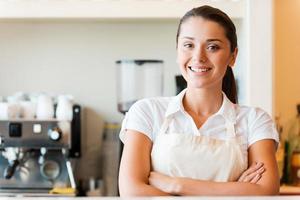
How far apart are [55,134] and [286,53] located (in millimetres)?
1194

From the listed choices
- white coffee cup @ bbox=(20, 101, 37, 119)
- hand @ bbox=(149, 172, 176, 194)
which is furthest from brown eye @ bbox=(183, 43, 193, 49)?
white coffee cup @ bbox=(20, 101, 37, 119)

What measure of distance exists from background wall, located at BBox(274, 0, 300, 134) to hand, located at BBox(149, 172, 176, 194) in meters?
1.34

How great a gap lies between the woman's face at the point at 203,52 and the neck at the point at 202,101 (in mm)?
32

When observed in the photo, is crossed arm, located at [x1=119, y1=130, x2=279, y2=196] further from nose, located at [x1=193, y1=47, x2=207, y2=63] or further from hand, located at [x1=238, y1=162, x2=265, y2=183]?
nose, located at [x1=193, y1=47, x2=207, y2=63]

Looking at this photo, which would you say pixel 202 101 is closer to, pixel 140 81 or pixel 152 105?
pixel 152 105

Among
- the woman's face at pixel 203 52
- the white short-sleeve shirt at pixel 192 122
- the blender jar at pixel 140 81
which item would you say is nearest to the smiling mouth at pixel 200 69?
the woman's face at pixel 203 52

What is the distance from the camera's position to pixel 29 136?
216 cm

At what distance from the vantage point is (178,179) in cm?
130

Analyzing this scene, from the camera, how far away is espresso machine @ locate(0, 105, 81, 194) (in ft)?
7.08

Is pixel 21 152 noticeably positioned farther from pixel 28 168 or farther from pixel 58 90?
pixel 58 90

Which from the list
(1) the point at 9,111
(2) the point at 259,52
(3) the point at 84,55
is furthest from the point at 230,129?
Answer: (3) the point at 84,55

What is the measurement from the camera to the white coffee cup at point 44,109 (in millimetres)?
2203

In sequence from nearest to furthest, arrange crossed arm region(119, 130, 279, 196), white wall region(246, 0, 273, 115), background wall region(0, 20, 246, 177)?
crossed arm region(119, 130, 279, 196) → white wall region(246, 0, 273, 115) → background wall region(0, 20, 246, 177)

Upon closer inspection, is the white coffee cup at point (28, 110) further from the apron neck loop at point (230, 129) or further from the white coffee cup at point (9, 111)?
the apron neck loop at point (230, 129)
